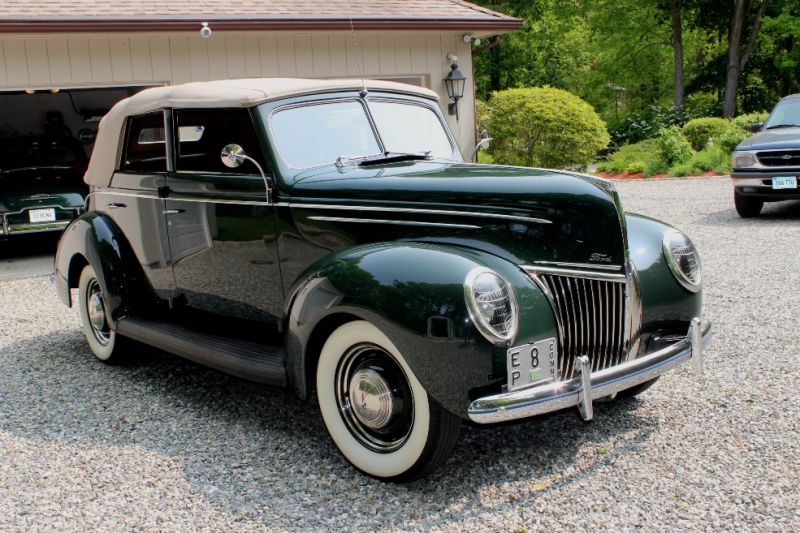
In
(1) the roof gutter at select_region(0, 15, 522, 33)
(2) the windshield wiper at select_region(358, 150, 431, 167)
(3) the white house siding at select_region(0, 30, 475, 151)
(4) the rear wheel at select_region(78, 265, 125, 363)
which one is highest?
(1) the roof gutter at select_region(0, 15, 522, 33)

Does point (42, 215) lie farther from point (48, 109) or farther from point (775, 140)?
point (775, 140)

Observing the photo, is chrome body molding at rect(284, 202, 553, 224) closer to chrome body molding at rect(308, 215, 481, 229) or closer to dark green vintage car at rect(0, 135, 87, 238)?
chrome body molding at rect(308, 215, 481, 229)

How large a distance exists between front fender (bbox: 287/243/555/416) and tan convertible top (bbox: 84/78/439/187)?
3.95 feet

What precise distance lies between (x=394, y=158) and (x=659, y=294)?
157 centimetres

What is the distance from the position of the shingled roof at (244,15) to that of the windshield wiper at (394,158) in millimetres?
7731

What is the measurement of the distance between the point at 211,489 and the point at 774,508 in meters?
2.35

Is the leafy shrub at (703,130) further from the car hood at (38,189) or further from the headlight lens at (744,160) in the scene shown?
the car hood at (38,189)

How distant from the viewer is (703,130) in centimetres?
2030

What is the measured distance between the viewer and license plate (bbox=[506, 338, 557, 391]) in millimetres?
2994

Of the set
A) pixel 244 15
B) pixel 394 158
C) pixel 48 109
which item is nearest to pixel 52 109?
pixel 48 109

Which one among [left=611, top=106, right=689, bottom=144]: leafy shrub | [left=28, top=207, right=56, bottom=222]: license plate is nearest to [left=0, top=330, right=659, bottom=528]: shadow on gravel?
[left=28, top=207, right=56, bottom=222]: license plate

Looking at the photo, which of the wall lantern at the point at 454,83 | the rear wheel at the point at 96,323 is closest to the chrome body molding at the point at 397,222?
the rear wheel at the point at 96,323

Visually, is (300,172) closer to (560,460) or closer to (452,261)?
(452,261)

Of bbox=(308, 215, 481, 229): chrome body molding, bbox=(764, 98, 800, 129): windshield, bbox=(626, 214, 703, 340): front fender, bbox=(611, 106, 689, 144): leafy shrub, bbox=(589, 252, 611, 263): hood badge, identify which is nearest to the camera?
bbox=(589, 252, 611, 263): hood badge
